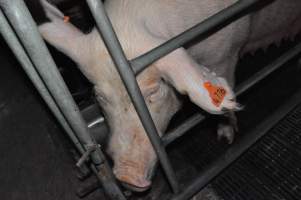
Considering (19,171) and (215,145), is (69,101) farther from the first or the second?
(19,171)

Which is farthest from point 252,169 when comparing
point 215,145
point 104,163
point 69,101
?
point 69,101

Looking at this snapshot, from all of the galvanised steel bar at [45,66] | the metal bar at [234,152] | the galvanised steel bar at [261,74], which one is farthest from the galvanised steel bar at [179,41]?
the metal bar at [234,152]

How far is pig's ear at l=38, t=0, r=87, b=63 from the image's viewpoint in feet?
5.41

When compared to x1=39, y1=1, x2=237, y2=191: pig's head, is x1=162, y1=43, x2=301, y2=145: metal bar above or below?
below

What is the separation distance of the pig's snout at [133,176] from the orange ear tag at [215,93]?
22.3 inches

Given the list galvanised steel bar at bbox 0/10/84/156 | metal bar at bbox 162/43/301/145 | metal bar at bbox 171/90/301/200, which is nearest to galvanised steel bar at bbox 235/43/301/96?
metal bar at bbox 162/43/301/145

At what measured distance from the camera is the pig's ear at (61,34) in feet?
5.41

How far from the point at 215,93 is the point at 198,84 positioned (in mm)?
77

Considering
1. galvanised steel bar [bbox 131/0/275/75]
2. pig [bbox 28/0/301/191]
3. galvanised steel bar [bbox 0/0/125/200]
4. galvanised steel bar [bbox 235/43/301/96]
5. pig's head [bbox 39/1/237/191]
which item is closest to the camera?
galvanised steel bar [bbox 0/0/125/200]

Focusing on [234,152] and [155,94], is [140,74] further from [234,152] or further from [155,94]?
[234,152]

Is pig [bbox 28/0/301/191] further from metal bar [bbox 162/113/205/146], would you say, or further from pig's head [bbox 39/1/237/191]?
metal bar [bbox 162/113/205/146]

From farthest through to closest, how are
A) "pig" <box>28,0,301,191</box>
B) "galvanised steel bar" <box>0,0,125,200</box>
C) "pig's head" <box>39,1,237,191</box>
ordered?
"pig's head" <box>39,1,237,191</box> → "pig" <box>28,0,301,191</box> → "galvanised steel bar" <box>0,0,125,200</box>

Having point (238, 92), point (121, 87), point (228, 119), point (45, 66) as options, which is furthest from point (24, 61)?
→ point (228, 119)

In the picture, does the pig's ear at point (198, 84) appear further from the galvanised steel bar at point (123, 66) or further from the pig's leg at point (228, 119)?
the pig's leg at point (228, 119)
